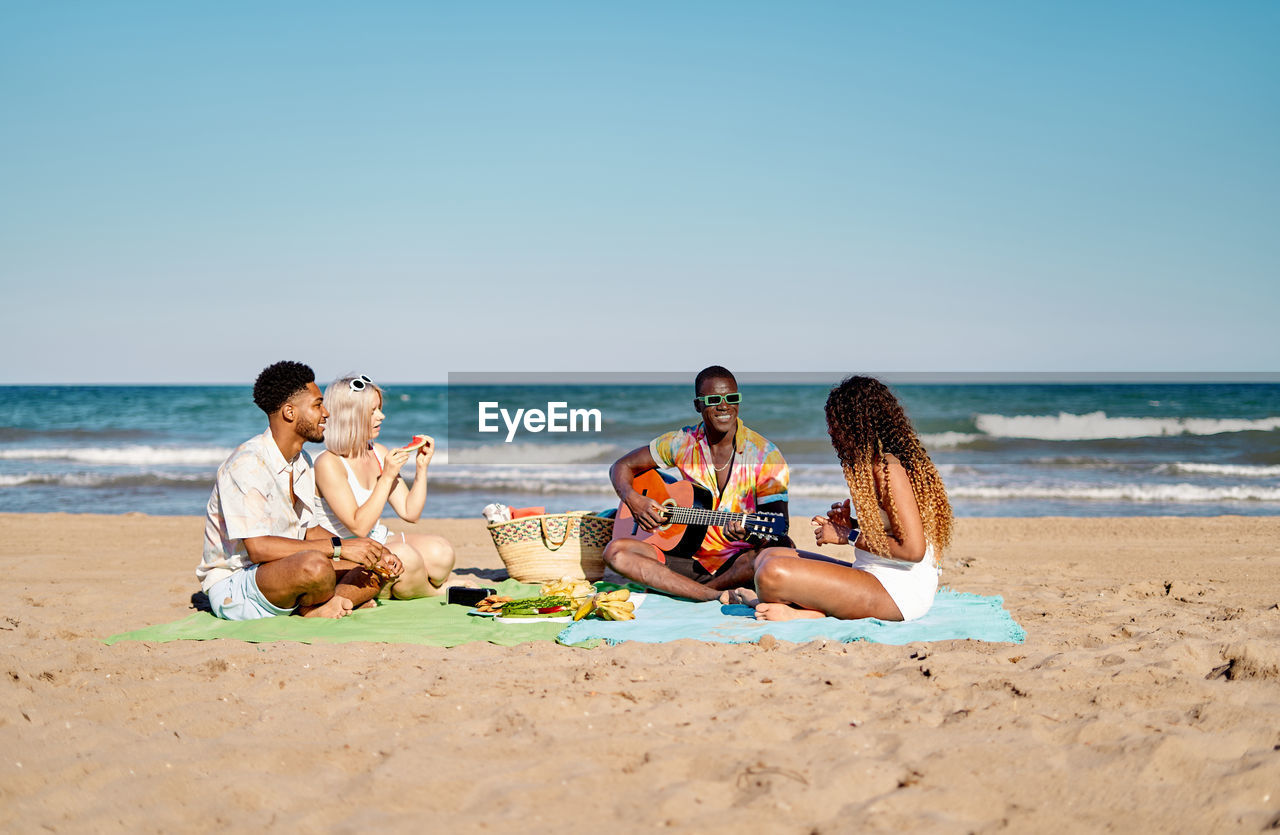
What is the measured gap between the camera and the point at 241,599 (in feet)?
18.3

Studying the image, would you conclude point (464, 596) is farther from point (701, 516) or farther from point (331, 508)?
point (701, 516)

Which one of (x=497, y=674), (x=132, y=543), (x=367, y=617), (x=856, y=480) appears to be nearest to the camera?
(x=497, y=674)

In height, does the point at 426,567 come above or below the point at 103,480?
above

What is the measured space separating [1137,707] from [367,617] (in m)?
4.19

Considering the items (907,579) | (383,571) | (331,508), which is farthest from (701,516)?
(331,508)

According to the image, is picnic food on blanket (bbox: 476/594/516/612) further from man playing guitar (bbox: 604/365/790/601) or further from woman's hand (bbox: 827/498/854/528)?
woman's hand (bbox: 827/498/854/528)

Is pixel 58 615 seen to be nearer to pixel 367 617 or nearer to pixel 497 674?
pixel 367 617

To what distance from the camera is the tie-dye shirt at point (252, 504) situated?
5320 millimetres

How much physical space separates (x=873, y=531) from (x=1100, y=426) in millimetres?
27527

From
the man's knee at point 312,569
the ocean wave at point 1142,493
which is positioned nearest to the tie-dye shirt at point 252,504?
the man's knee at point 312,569

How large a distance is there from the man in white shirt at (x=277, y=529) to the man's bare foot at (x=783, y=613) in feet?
7.34

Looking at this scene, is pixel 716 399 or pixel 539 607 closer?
pixel 539 607

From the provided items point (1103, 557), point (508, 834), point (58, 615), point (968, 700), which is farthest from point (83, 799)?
point (1103, 557)

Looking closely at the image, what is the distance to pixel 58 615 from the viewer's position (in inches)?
235
